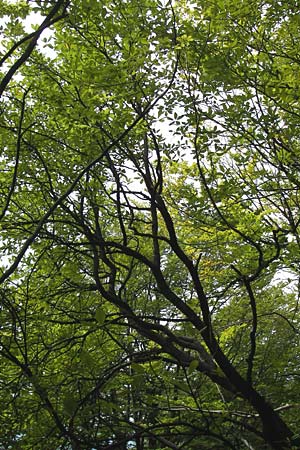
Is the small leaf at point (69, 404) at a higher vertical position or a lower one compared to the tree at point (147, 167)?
lower

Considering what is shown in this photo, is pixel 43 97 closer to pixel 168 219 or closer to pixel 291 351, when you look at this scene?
pixel 168 219

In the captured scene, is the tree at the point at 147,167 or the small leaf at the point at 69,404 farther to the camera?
the tree at the point at 147,167

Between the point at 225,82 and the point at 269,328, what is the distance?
6331 millimetres

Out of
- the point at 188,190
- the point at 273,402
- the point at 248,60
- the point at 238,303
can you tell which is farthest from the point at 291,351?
the point at 248,60

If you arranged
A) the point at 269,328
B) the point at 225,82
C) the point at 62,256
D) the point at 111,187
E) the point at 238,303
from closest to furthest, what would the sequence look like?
1. the point at 225,82
2. the point at 62,256
3. the point at 111,187
4. the point at 238,303
5. the point at 269,328

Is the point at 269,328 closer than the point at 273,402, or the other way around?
the point at 273,402

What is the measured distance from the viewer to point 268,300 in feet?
31.4

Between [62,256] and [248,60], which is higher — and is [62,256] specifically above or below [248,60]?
below

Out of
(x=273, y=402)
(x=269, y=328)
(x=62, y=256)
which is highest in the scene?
(x=62, y=256)

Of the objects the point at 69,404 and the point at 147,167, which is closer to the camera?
the point at 69,404

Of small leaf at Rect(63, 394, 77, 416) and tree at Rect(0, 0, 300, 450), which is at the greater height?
tree at Rect(0, 0, 300, 450)

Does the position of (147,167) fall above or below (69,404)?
above

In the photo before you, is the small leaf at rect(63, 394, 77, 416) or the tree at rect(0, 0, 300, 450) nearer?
the small leaf at rect(63, 394, 77, 416)

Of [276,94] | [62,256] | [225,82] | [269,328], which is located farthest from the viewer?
[269,328]
